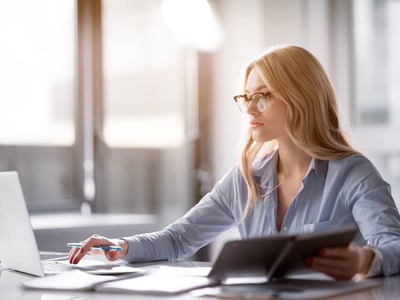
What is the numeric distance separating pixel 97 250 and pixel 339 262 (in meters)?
0.74

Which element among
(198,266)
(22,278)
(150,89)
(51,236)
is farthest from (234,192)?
(150,89)

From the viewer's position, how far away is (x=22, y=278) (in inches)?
58.3

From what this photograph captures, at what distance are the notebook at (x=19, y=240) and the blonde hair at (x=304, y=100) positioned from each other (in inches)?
23.7

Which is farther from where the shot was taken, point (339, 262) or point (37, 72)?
point (37, 72)

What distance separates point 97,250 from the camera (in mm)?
1668

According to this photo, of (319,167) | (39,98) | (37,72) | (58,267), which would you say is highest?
(37,72)

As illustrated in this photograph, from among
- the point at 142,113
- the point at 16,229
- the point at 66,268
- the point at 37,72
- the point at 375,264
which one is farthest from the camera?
the point at 142,113

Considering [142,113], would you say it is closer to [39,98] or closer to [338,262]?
[39,98]

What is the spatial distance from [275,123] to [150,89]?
2.31m

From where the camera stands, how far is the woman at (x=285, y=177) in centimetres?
175

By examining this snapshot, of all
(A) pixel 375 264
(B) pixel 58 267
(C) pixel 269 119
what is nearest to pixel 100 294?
(B) pixel 58 267

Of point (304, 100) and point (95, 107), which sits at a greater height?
point (304, 100)

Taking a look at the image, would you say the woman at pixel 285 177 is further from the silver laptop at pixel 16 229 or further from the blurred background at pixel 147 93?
the blurred background at pixel 147 93

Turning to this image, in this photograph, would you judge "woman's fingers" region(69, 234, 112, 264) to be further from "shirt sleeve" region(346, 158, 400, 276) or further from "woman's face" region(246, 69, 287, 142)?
"shirt sleeve" region(346, 158, 400, 276)
